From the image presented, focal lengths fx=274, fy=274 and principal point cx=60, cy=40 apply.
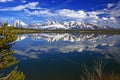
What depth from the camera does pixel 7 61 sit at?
16.5 meters

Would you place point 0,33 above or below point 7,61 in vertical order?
above

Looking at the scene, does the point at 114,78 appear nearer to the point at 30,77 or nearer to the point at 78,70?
the point at 30,77

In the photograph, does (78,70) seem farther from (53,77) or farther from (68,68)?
(53,77)

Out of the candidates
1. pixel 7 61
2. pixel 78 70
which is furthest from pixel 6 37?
pixel 78 70

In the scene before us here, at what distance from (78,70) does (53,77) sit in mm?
4981

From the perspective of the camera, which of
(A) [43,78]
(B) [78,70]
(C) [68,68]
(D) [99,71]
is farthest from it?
(C) [68,68]

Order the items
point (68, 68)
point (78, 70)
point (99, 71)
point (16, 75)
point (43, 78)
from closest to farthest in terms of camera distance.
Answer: point (99, 71), point (16, 75), point (43, 78), point (78, 70), point (68, 68)

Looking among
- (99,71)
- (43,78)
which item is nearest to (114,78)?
(99,71)

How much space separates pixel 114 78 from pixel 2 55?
11.2 m

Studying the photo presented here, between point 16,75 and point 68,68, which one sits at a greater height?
point 16,75

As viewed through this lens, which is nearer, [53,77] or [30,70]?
[53,77]

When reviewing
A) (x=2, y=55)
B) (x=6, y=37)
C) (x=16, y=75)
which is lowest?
(x=16, y=75)

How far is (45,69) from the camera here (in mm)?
37281

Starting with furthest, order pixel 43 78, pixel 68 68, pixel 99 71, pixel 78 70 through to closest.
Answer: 1. pixel 68 68
2. pixel 78 70
3. pixel 43 78
4. pixel 99 71
